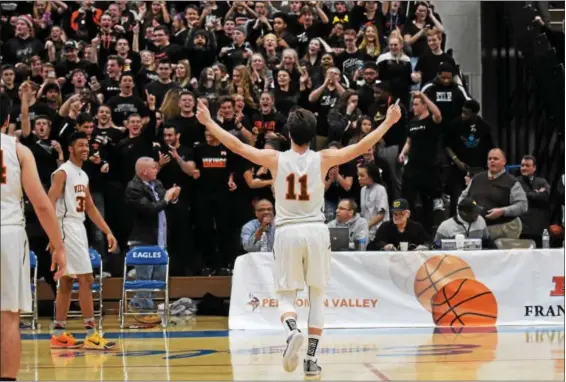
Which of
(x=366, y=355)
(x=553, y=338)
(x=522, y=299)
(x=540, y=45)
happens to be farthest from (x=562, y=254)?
(x=540, y=45)

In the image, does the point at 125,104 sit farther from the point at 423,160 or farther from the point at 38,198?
the point at 38,198

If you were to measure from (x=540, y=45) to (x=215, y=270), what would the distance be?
699 centimetres

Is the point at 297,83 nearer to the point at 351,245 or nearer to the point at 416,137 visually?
the point at 416,137

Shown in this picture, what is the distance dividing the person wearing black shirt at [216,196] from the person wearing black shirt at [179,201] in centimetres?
16

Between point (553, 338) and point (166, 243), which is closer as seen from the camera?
point (553, 338)

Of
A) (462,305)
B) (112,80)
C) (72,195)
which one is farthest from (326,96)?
(72,195)

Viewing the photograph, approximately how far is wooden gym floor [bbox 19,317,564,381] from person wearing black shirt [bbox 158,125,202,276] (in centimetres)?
204

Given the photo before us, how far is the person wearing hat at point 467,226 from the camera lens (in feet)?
46.4

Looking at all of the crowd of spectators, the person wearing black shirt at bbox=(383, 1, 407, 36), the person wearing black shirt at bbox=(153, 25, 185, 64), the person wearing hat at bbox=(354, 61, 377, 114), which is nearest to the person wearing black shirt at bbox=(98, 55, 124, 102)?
the crowd of spectators

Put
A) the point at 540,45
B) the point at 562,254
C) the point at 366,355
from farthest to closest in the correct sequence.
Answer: the point at 540,45, the point at 562,254, the point at 366,355

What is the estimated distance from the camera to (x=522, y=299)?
1373cm

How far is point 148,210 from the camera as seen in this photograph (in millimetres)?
14797

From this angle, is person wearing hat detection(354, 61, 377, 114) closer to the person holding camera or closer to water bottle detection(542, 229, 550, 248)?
the person holding camera

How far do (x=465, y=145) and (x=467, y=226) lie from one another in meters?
2.63
